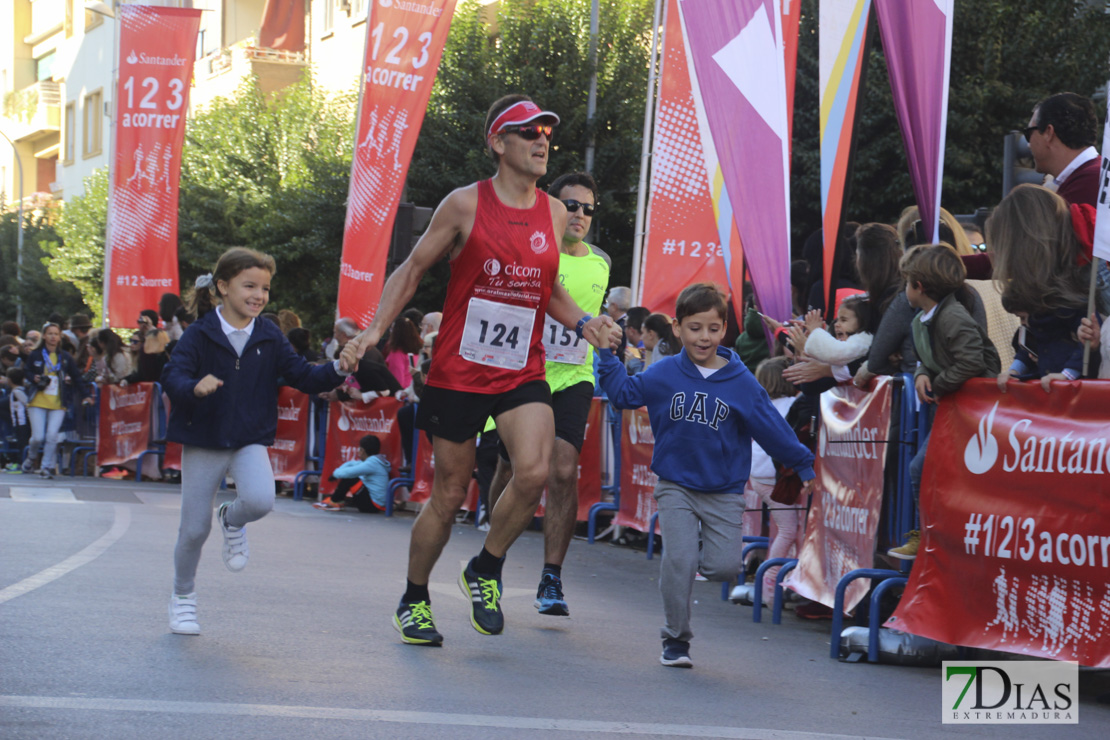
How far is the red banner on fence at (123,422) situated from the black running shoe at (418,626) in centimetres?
1302

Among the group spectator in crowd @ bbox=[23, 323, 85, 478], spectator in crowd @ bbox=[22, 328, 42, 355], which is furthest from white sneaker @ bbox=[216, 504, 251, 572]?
spectator in crowd @ bbox=[22, 328, 42, 355]

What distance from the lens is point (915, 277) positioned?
21.8ft

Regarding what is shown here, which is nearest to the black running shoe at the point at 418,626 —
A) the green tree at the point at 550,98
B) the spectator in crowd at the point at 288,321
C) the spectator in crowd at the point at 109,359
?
the spectator in crowd at the point at 288,321

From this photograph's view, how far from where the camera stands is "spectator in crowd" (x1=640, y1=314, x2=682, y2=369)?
36.2ft

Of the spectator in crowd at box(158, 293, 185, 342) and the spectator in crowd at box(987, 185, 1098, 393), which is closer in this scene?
the spectator in crowd at box(987, 185, 1098, 393)

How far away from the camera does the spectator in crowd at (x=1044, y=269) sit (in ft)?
20.4

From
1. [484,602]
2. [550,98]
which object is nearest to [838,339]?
[484,602]

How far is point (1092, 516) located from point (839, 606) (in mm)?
1462

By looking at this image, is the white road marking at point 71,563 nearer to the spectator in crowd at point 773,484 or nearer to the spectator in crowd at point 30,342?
the spectator in crowd at point 773,484

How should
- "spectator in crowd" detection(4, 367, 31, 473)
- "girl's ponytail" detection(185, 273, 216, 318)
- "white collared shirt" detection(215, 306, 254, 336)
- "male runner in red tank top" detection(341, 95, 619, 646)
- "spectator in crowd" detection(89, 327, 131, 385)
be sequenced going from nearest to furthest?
"male runner in red tank top" detection(341, 95, 619, 646) → "white collared shirt" detection(215, 306, 254, 336) → "girl's ponytail" detection(185, 273, 216, 318) → "spectator in crowd" detection(89, 327, 131, 385) → "spectator in crowd" detection(4, 367, 31, 473)

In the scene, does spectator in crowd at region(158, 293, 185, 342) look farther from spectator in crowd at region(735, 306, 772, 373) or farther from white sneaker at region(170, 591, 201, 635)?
white sneaker at region(170, 591, 201, 635)

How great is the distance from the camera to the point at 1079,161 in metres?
6.77

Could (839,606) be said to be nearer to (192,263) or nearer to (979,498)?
(979,498)

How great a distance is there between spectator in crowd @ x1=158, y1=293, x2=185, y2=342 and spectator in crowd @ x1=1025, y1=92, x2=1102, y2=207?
43.8 feet
